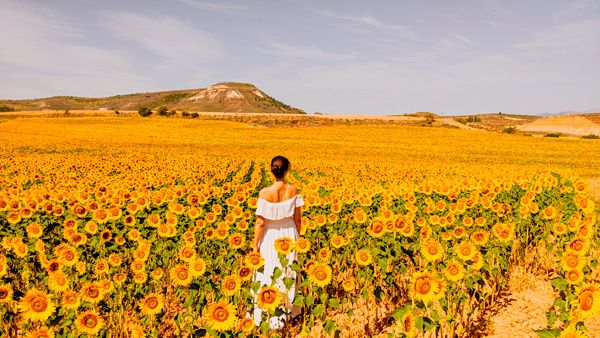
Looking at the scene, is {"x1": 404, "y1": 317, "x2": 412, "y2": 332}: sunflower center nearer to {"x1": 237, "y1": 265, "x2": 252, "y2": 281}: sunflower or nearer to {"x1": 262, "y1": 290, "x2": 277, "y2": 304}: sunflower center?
{"x1": 262, "y1": 290, "x2": 277, "y2": 304}: sunflower center

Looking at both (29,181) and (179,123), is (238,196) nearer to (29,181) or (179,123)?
(29,181)

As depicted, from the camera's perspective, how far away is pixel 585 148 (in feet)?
149

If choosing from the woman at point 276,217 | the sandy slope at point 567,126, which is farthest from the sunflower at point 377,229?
the sandy slope at point 567,126

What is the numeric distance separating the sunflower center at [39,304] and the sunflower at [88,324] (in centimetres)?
46

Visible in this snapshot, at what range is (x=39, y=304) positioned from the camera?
383 centimetres

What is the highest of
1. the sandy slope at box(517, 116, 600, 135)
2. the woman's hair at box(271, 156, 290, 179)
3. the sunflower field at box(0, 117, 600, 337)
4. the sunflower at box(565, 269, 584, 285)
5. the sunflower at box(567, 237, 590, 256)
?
the sandy slope at box(517, 116, 600, 135)

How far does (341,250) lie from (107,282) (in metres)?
4.39

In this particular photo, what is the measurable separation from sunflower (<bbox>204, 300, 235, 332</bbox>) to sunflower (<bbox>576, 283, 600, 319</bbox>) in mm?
3161

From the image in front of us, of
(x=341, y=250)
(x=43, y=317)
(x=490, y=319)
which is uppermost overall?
(x=43, y=317)

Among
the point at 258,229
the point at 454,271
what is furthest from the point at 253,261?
the point at 454,271

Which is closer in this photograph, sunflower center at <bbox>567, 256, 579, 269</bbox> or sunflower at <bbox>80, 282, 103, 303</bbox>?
sunflower at <bbox>80, 282, 103, 303</bbox>

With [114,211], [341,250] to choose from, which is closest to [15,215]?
[114,211]

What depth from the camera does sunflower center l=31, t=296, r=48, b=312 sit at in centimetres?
381

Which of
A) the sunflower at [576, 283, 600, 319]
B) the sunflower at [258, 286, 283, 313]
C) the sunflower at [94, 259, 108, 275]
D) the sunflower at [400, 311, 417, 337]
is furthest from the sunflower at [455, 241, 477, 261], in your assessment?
the sunflower at [94, 259, 108, 275]
